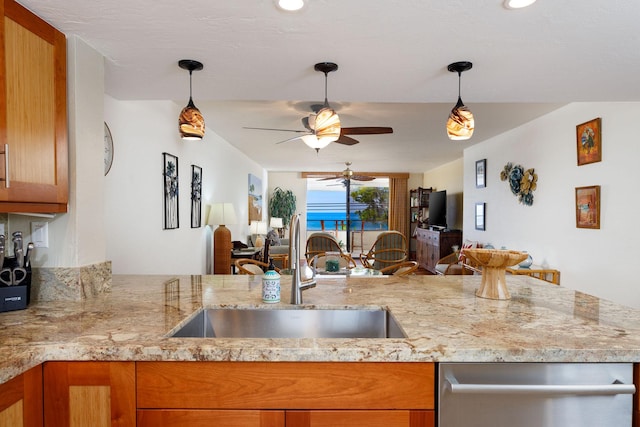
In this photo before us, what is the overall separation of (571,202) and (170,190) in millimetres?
4009

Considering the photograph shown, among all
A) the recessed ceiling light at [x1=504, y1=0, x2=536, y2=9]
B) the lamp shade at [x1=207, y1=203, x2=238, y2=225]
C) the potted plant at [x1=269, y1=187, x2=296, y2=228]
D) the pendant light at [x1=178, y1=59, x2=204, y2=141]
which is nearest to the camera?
the recessed ceiling light at [x1=504, y1=0, x2=536, y2=9]

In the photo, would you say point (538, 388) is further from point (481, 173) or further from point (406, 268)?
point (481, 173)

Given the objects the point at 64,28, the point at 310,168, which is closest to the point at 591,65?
the point at 64,28

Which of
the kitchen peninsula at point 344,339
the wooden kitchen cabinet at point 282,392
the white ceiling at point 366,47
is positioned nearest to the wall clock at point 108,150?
the white ceiling at point 366,47

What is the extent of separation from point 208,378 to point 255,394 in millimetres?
138

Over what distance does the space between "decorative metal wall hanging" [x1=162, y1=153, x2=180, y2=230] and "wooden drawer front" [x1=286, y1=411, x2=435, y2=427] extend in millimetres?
2778

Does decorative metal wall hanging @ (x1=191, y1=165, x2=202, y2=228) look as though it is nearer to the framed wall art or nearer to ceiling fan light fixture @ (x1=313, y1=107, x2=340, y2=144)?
ceiling fan light fixture @ (x1=313, y1=107, x2=340, y2=144)

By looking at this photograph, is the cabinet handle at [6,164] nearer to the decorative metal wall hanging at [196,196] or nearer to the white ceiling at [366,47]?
the white ceiling at [366,47]

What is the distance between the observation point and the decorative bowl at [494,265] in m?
1.45

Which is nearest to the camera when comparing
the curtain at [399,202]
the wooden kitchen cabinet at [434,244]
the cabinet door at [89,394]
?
the cabinet door at [89,394]

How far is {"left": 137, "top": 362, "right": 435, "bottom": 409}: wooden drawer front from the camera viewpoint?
1.01m

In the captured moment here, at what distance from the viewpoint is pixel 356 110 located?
3988mm

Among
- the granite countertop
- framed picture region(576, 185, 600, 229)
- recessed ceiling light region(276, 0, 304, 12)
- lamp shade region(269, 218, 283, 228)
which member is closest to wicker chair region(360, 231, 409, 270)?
framed picture region(576, 185, 600, 229)

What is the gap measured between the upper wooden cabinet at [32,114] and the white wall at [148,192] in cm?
113
